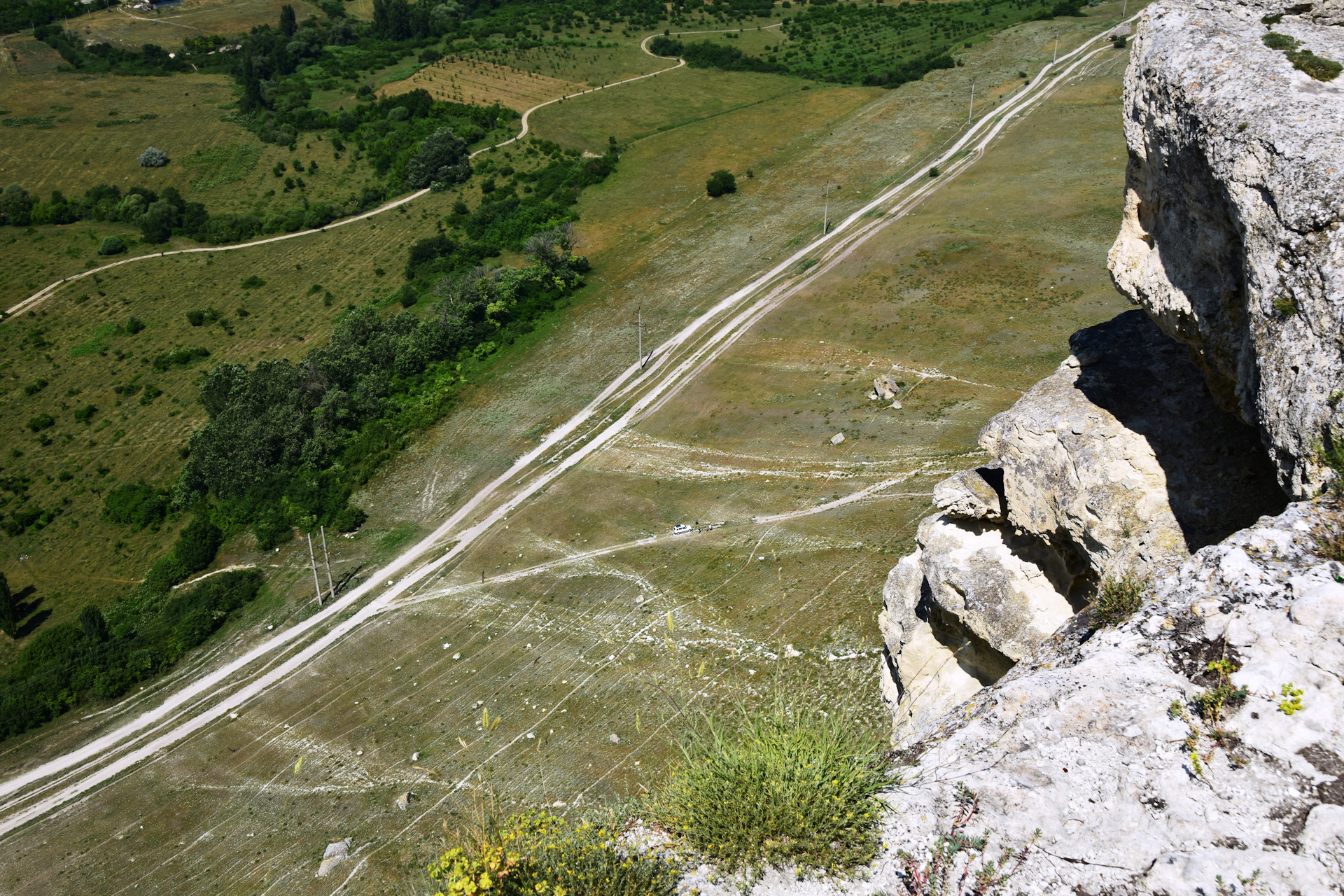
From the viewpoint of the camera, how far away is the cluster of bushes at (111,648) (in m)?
46.1

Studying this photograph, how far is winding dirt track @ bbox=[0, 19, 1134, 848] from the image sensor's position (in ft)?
136

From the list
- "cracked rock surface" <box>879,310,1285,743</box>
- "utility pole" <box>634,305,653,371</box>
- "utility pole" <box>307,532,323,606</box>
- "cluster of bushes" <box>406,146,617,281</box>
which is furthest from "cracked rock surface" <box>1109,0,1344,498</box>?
"cluster of bushes" <box>406,146,617,281</box>

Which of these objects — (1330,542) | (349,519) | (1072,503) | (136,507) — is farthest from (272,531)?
(1330,542)

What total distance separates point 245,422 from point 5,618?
1971 cm

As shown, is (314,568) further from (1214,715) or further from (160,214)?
(160,214)

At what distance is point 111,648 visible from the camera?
4950 centimetres

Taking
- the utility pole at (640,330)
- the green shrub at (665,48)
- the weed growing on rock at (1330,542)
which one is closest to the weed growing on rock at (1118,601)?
the weed growing on rock at (1330,542)

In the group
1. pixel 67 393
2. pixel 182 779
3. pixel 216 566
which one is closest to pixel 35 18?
pixel 67 393

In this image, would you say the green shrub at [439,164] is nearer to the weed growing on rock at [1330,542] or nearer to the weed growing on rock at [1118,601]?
the weed growing on rock at [1118,601]

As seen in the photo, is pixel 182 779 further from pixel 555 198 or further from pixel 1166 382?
pixel 555 198

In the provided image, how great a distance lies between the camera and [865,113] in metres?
112

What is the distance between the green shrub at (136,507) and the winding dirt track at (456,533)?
86.7 ft

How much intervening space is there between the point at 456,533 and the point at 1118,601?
4499 cm

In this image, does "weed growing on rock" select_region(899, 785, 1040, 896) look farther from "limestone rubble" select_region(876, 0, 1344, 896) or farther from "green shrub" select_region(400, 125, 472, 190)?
"green shrub" select_region(400, 125, 472, 190)
